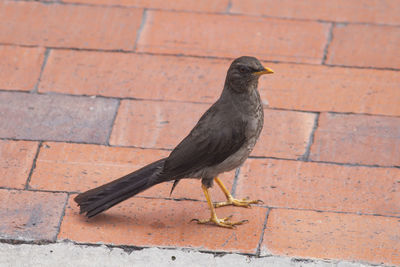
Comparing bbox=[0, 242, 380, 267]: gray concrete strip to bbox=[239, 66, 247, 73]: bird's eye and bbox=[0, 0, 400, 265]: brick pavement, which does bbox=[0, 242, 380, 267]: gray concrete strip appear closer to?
bbox=[0, 0, 400, 265]: brick pavement

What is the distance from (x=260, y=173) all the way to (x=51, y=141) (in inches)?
61.7

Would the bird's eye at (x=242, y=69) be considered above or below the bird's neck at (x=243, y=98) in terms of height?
above

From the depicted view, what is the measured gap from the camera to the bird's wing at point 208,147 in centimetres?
503

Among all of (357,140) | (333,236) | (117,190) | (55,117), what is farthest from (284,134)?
(55,117)

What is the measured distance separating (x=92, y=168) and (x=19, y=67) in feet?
4.99

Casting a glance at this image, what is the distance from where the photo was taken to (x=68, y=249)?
4891 mm

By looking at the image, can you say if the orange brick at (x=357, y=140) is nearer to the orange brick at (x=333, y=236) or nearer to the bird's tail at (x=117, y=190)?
the orange brick at (x=333, y=236)

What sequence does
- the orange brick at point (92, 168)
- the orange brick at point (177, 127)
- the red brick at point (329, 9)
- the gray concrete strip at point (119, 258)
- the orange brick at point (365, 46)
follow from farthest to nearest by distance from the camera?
the red brick at point (329, 9)
the orange brick at point (365, 46)
the orange brick at point (177, 127)
the orange brick at point (92, 168)
the gray concrete strip at point (119, 258)

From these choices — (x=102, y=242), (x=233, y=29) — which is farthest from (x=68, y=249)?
(x=233, y=29)

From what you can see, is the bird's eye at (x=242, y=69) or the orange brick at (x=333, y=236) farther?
the bird's eye at (x=242, y=69)

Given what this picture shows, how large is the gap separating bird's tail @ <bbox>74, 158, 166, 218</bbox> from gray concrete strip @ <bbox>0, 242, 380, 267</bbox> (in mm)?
292

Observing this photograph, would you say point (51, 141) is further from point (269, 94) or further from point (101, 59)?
point (269, 94)

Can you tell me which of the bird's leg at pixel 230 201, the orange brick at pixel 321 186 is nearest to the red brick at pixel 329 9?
the orange brick at pixel 321 186

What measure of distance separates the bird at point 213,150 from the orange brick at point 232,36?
178 cm
